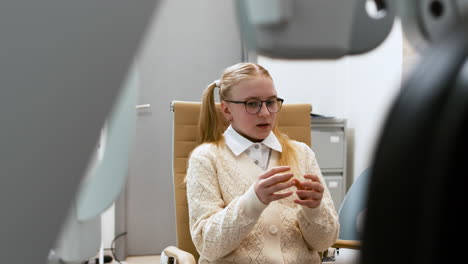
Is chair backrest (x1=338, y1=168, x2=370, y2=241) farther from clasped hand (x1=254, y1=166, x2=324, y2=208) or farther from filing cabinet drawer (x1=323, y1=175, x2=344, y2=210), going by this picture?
filing cabinet drawer (x1=323, y1=175, x2=344, y2=210)

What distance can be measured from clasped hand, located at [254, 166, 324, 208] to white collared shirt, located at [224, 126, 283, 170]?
Result: 0.24 meters

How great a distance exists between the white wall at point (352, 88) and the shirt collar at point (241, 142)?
1304mm

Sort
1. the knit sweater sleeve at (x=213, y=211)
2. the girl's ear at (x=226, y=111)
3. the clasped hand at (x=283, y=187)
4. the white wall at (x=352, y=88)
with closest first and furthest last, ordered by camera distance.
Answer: the clasped hand at (x=283, y=187), the knit sweater sleeve at (x=213, y=211), the girl's ear at (x=226, y=111), the white wall at (x=352, y=88)

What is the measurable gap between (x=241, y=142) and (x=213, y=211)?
20 centimetres

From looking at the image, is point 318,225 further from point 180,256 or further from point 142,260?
point 142,260

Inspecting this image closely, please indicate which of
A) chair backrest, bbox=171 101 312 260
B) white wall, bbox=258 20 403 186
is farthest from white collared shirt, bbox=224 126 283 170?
white wall, bbox=258 20 403 186

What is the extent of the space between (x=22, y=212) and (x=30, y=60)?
0.07 meters

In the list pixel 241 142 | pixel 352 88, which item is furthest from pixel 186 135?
pixel 352 88

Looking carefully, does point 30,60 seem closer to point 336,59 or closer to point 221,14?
point 336,59

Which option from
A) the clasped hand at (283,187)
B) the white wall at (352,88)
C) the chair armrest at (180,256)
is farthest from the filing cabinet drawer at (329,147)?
the clasped hand at (283,187)

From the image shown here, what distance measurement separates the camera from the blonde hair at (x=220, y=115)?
4.56 ft

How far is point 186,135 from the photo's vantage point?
165 centimetres

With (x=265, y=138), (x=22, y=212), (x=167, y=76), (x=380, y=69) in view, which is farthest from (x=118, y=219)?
(x=22, y=212)

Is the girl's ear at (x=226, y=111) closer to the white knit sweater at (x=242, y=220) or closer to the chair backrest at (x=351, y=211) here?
the white knit sweater at (x=242, y=220)
